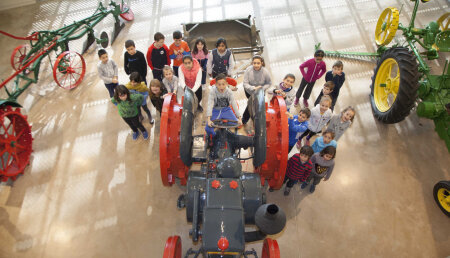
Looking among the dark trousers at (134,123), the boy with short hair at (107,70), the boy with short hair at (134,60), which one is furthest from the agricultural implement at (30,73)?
the dark trousers at (134,123)

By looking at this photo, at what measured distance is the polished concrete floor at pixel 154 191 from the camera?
133 inches

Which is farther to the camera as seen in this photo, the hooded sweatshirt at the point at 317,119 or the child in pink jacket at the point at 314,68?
the child in pink jacket at the point at 314,68

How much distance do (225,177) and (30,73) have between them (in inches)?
215

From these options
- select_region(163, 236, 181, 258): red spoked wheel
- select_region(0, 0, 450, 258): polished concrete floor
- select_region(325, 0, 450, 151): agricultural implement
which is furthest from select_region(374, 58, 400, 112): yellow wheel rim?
select_region(163, 236, 181, 258): red spoked wheel

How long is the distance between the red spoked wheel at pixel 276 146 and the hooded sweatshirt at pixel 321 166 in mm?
456

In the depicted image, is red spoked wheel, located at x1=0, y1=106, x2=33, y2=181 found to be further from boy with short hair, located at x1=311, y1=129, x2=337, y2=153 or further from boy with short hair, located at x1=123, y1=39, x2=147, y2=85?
boy with short hair, located at x1=311, y1=129, x2=337, y2=153

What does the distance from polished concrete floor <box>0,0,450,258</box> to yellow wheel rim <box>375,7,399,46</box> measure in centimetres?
31

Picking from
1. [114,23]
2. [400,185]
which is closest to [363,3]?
[400,185]

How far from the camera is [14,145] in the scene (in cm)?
389

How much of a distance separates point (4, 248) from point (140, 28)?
5078 millimetres

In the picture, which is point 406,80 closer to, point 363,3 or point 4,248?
point 363,3

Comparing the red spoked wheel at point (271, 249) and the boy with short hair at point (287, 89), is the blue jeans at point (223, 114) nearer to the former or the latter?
the boy with short hair at point (287, 89)

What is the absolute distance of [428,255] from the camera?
325 centimetres

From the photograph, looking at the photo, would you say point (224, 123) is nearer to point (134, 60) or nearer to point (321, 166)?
point (321, 166)
